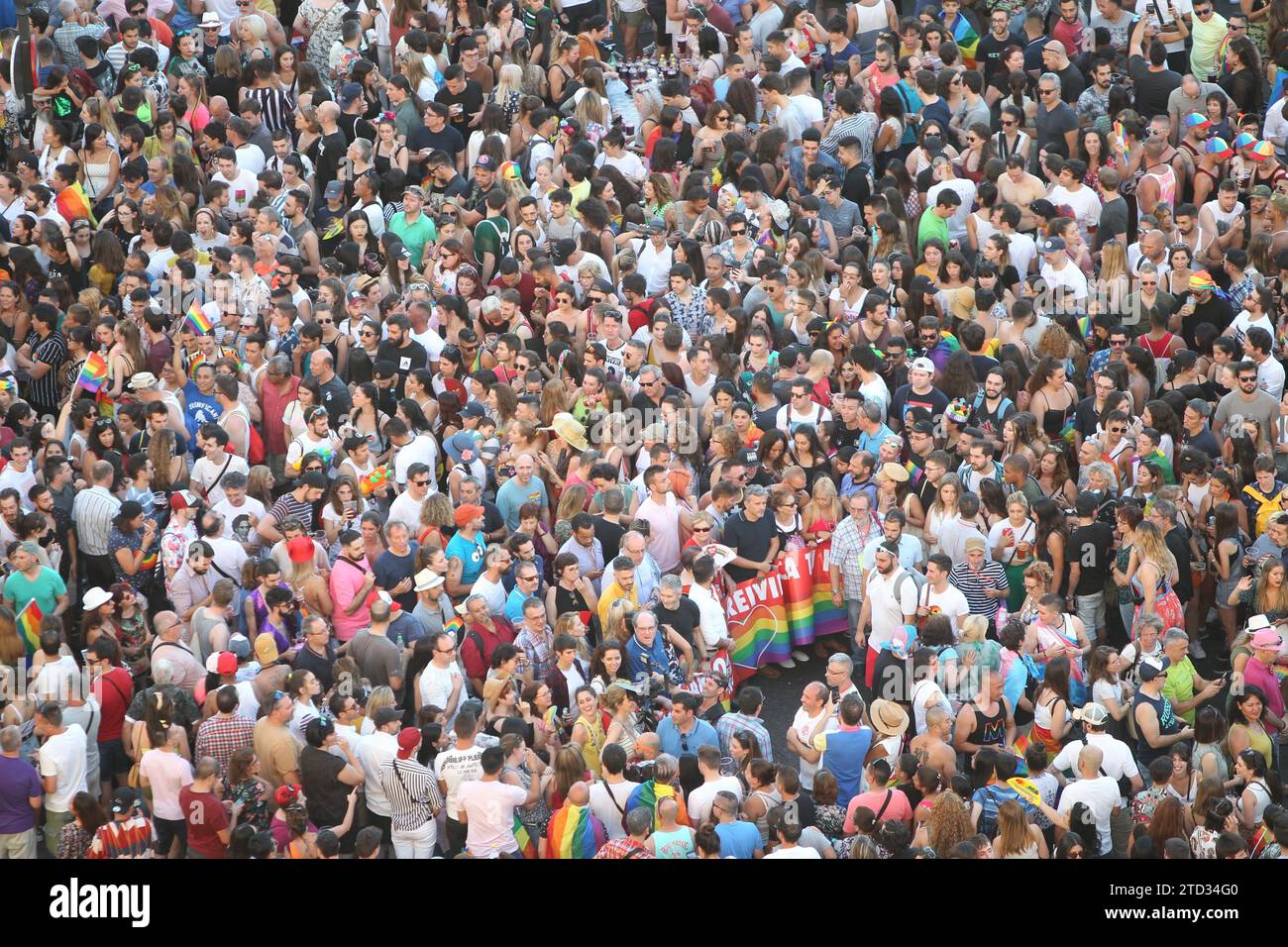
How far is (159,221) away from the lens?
14734 millimetres

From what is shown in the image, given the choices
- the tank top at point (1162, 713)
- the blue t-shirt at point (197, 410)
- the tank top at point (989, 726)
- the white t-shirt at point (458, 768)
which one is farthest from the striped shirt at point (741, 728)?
the blue t-shirt at point (197, 410)

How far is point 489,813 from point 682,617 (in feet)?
6.59

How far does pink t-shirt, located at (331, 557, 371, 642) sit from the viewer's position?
11750mm

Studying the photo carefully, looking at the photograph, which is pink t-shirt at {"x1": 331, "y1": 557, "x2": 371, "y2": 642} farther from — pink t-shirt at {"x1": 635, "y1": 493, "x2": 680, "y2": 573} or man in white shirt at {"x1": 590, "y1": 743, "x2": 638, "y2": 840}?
man in white shirt at {"x1": 590, "y1": 743, "x2": 638, "y2": 840}

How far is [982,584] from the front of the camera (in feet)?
39.4

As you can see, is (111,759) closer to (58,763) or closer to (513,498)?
(58,763)

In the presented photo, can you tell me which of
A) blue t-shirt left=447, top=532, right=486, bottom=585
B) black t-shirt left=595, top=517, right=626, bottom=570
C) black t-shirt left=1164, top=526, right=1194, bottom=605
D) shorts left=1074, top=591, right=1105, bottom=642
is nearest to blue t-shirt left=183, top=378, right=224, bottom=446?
blue t-shirt left=447, top=532, right=486, bottom=585

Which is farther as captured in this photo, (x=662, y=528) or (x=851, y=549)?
(x=662, y=528)

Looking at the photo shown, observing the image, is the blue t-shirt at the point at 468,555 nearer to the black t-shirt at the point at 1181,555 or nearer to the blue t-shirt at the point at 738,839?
the blue t-shirt at the point at 738,839

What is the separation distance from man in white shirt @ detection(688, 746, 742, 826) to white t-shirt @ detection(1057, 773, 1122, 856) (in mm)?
1821

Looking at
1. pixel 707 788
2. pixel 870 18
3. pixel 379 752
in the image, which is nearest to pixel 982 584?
pixel 707 788

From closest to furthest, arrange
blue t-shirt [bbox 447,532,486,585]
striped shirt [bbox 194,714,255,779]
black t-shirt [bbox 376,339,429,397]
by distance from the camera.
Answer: striped shirt [bbox 194,714,255,779] → blue t-shirt [bbox 447,532,486,585] → black t-shirt [bbox 376,339,429,397]

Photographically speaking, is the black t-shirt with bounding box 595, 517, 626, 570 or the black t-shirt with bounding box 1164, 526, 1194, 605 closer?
the black t-shirt with bounding box 1164, 526, 1194, 605

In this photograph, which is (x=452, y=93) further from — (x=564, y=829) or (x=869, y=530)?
(x=564, y=829)
